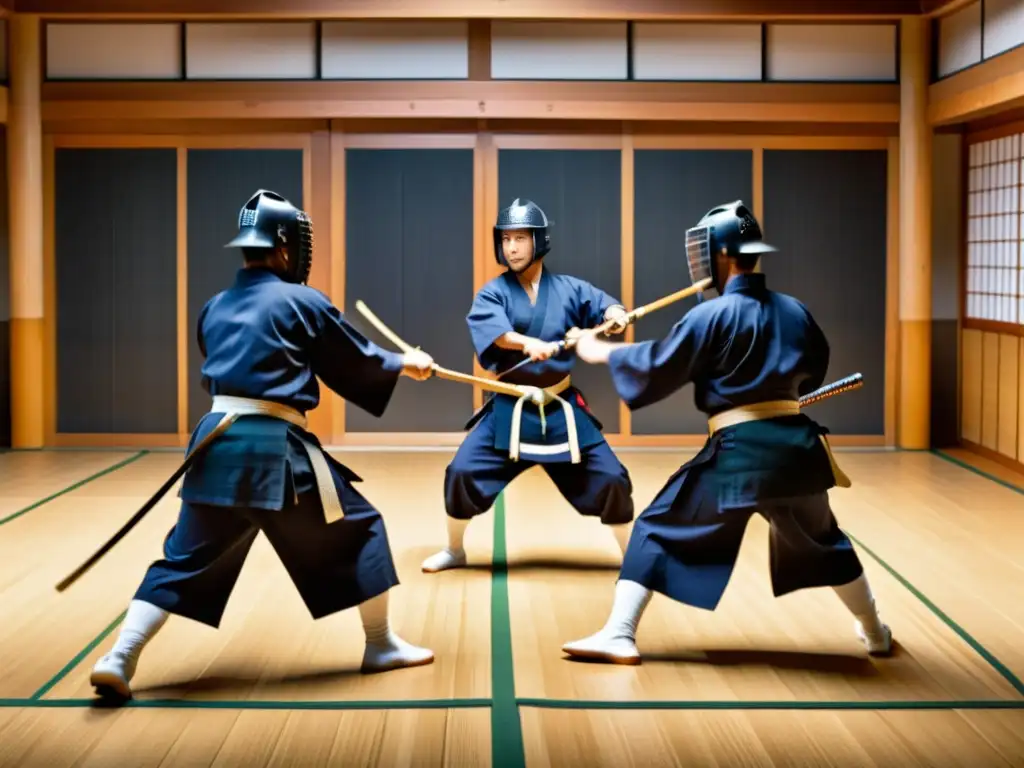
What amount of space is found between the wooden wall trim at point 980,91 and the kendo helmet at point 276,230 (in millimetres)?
4053

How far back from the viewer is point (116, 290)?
7.62 m

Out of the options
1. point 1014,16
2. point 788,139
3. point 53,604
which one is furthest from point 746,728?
point 788,139

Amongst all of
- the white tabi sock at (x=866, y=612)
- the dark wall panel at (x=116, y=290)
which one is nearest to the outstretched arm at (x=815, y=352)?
the white tabi sock at (x=866, y=612)

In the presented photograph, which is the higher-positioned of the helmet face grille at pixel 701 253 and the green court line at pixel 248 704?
the helmet face grille at pixel 701 253

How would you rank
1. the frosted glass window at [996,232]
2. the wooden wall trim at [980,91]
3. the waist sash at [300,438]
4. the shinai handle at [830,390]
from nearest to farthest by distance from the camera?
the waist sash at [300,438] → the shinai handle at [830,390] → the wooden wall trim at [980,91] → the frosted glass window at [996,232]

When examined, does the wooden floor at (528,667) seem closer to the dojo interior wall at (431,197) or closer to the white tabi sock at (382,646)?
the white tabi sock at (382,646)

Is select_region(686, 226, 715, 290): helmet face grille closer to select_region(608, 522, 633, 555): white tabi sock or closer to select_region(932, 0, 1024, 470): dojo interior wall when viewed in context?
select_region(608, 522, 633, 555): white tabi sock

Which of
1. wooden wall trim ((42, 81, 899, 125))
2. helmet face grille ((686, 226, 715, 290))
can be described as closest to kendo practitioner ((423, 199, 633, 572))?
helmet face grille ((686, 226, 715, 290))

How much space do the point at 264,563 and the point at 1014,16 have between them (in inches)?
176

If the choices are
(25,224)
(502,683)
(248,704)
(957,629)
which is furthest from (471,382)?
(25,224)

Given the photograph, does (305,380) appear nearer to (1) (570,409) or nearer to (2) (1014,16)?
(1) (570,409)

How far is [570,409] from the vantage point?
175 inches

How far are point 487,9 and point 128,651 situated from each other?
16.2ft

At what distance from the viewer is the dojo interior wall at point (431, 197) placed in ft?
24.5
